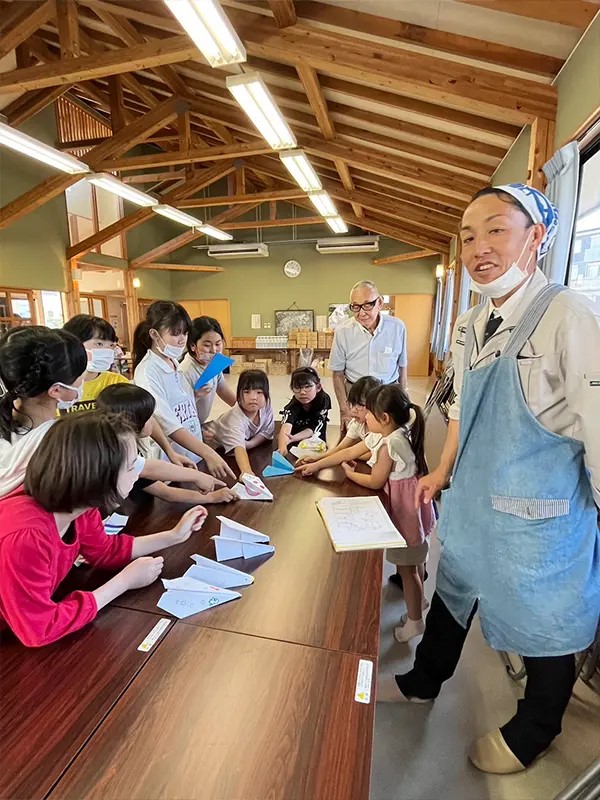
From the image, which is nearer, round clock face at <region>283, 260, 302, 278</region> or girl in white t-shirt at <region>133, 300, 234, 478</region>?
girl in white t-shirt at <region>133, 300, 234, 478</region>

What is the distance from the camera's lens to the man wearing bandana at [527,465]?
38.3 inches

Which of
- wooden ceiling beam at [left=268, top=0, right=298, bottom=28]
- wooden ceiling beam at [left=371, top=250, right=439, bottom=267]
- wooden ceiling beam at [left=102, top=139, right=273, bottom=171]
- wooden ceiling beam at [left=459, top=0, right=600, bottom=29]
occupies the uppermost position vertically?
wooden ceiling beam at [left=102, top=139, right=273, bottom=171]

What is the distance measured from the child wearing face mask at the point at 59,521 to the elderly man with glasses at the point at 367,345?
186 cm

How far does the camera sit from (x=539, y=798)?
4.01 feet

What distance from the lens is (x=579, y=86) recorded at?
198cm

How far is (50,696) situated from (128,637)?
17 cm

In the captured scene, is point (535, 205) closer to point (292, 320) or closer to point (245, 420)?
point (245, 420)

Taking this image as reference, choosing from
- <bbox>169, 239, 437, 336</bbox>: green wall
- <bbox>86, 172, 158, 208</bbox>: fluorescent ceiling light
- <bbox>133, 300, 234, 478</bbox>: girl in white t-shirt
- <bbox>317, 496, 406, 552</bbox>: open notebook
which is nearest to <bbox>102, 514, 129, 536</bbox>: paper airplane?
<bbox>133, 300, 234, 478</bbox>: girl in white t-shirt

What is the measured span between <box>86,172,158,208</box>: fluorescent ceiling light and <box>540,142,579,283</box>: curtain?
4.87 m

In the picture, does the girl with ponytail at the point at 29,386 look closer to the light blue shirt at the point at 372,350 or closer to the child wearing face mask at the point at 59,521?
the child wearing face mask at the point at 59,521

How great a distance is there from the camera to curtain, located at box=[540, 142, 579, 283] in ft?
6.31

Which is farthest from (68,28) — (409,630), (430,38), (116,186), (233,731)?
(409,630)

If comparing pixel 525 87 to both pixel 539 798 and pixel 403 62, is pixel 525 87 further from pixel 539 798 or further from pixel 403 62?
pixel 539 798

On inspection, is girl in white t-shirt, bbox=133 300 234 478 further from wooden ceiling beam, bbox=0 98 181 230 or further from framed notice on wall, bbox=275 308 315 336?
framed notice on wall, bbox=275 308 315 336
